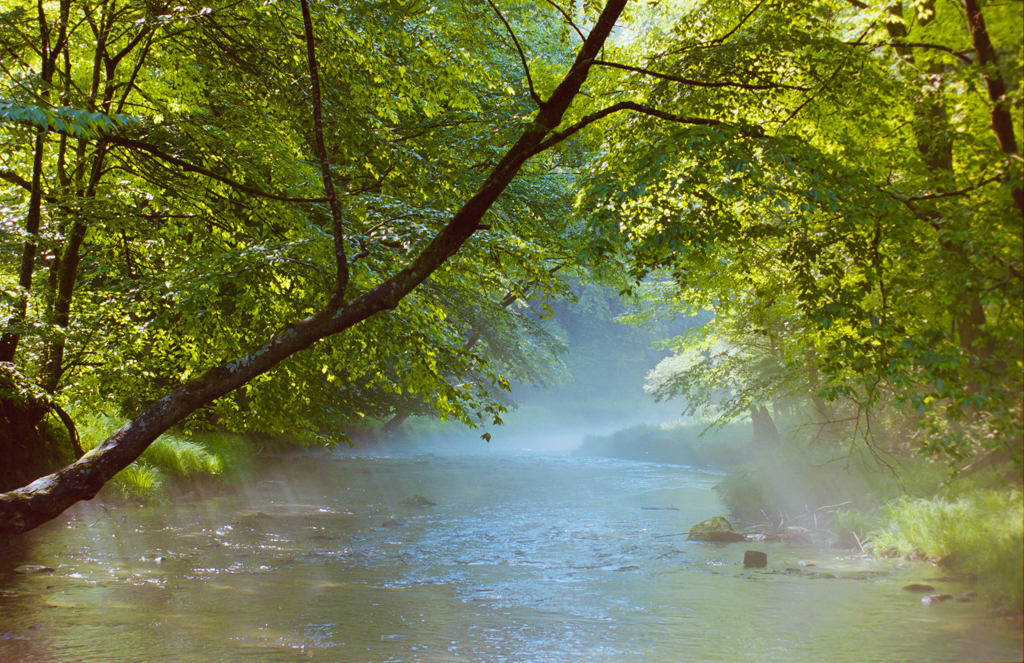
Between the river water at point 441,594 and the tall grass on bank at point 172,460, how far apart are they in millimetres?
722

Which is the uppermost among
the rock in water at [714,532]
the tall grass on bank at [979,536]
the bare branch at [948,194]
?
the bare branch at [948,194]

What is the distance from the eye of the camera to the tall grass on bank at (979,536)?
3191 mm

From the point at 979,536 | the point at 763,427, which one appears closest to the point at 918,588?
the point at 979,536

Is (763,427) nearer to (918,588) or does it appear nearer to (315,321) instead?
(918,588)

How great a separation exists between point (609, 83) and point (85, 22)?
654cm

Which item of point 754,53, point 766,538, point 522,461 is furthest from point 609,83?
point 522,461

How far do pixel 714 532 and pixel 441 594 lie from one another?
6337mm

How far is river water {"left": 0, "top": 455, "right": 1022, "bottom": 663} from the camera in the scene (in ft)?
21.3

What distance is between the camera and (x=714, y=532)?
12.8 metres

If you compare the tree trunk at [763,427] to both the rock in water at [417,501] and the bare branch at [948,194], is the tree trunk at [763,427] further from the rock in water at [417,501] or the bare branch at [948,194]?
the bare branch at [948,194]

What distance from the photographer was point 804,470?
51.7 feet

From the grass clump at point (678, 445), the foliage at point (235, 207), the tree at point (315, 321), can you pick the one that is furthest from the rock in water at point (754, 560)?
the grass clump at point (678, 445)

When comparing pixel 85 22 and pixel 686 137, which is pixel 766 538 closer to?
pixel 686 137

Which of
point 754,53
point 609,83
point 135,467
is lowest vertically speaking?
point 135,467
